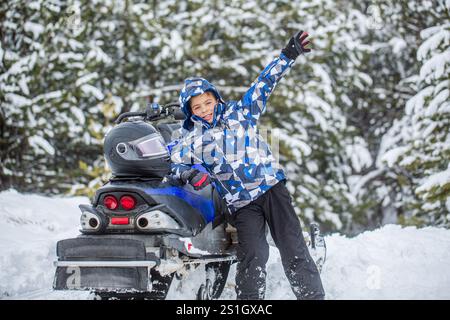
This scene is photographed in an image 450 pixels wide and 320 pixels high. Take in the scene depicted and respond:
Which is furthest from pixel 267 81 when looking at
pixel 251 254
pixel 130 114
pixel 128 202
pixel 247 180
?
pixel 128 202

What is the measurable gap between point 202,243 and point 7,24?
9.09 meters

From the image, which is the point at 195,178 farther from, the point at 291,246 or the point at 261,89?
the point at 261,89

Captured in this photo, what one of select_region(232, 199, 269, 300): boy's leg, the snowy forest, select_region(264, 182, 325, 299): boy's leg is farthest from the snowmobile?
the snowy forest

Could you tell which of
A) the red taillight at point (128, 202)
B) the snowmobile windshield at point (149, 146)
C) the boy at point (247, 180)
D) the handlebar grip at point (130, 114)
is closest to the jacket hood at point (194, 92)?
the boy at point (247, 180)

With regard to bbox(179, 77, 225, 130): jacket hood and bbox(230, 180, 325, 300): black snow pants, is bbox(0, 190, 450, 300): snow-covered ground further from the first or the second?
bbox(179, 77, 225, 130): jacket hood

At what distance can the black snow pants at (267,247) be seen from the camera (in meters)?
3.63

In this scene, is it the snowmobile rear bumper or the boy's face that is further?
the boy's face

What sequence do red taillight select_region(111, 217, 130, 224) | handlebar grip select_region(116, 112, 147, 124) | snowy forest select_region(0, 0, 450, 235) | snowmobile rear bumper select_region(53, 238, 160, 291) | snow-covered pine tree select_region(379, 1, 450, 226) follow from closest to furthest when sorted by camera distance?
snowmobile rear bumper select_region(53, 238, 160, 291), red taillight select_region(111, 217, 130, 224), handlebar grip select_region(116, 112, 147, 124), snow-covered pine tree select_region(379, 1, 450, 226), snowy forest select_region(0, 0, 450, 235)

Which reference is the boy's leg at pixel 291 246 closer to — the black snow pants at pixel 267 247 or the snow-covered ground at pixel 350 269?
the black snow pants at pixel 267 247

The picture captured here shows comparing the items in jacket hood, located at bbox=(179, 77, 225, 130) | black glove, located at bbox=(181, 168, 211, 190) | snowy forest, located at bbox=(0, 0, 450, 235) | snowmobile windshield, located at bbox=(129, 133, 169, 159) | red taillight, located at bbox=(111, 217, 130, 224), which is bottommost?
red taillight, located at bbox=(111, 217, 130, 224)

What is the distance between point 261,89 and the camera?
158 inches

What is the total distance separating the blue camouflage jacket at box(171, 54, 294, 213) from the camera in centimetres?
378

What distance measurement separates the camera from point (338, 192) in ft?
42.5
